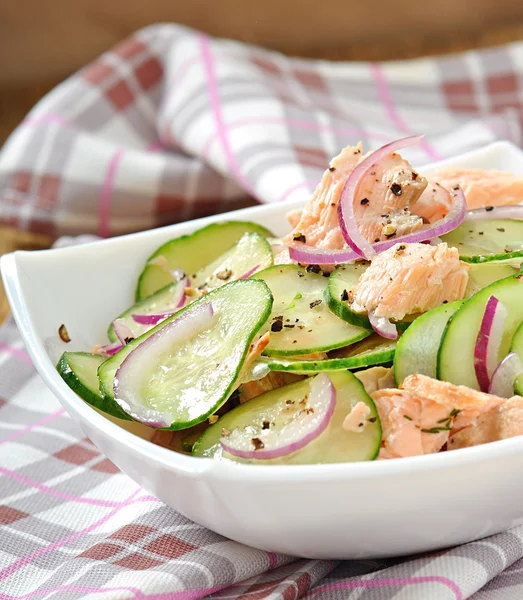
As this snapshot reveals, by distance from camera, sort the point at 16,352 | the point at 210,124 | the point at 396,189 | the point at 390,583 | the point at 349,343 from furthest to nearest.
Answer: the point at 210,124 < the point at 16,352 < the point at 396,189 < the point at 349,343 < the point at 390,583

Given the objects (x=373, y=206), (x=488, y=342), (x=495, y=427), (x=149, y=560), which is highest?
(x=373, y=206)

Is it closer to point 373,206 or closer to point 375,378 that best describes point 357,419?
point 375,378

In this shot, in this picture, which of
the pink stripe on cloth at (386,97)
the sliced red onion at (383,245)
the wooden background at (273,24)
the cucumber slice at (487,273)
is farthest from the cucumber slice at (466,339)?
the wooden background at (273,24)

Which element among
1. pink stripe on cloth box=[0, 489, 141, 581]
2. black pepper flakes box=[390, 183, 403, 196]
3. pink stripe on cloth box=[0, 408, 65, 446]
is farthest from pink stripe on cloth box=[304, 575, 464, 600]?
pink stripe on cloth box=[0, 408, 65, 446]

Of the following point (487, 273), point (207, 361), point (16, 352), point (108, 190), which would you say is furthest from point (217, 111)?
point (207, 361)

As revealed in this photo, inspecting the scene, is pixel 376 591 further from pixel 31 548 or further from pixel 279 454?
pixel 31 548

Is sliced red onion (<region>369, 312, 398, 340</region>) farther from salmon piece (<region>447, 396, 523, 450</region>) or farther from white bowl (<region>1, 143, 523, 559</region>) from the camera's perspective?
white bowl (<region>1, 143, 523, 559</region>)

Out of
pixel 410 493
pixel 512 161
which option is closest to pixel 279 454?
pixel 410 493
